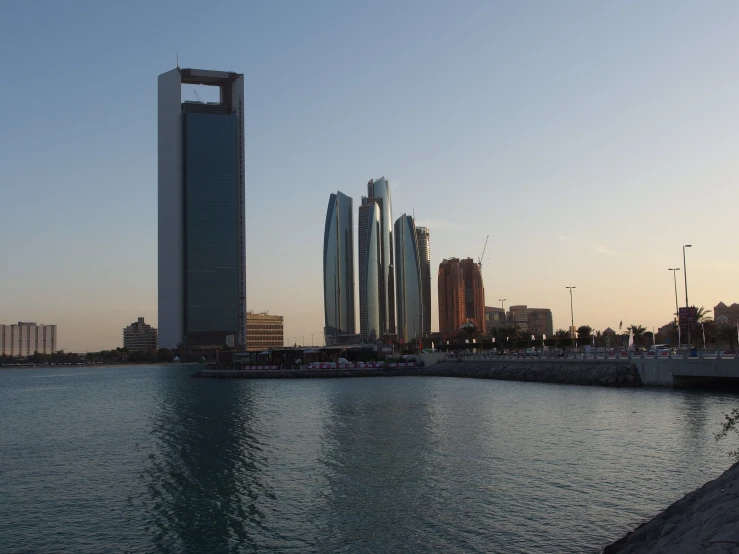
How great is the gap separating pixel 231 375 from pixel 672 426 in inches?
3780

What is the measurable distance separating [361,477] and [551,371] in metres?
56.2

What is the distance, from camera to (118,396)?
274 feet

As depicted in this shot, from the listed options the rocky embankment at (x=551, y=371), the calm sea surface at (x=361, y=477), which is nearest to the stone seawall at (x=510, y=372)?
the rocky embankment at (x=551, y=371)

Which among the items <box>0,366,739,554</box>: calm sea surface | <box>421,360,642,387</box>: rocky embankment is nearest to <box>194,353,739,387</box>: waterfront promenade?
<box>421,360,642,387</box>: rocky embankment

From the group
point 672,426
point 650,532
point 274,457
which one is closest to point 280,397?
point 274,457

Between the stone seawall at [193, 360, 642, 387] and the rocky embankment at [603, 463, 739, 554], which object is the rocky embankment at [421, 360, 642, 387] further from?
the rocky embankment at [603, 463, 739, 554]

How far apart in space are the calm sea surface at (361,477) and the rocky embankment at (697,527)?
181 centimetres

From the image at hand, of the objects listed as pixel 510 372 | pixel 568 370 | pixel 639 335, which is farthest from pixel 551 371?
pixel 639 335

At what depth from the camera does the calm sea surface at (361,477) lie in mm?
20312

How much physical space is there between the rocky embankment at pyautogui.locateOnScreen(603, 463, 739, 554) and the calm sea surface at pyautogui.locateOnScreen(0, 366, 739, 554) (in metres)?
1.81

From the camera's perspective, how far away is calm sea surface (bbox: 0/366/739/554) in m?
20.3

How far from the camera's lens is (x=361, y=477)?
2783 centimetres

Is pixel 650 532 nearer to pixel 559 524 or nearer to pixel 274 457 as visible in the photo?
pixel 559 524

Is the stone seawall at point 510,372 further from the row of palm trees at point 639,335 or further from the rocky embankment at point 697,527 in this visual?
the rocky embankment at point 697,527
